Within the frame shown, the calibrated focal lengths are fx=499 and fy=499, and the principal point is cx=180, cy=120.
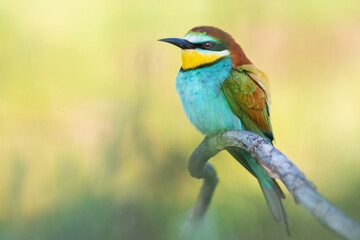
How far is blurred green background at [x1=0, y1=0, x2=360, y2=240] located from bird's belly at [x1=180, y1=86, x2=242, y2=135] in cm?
10

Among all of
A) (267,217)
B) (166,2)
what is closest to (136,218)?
(267,217)

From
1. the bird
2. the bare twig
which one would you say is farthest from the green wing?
the bare twig

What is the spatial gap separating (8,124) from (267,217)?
1276mm

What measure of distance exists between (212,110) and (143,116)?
0.94 ft

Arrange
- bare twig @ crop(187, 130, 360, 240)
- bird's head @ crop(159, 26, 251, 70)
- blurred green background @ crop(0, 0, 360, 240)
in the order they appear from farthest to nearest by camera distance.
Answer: bird's head @ crop(159, 26, 251, 70) < blurred green background @ crop(0, 0, 360, 240) < bare twig @ crop(187, 130, 360, 240)

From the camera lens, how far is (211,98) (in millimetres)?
1413

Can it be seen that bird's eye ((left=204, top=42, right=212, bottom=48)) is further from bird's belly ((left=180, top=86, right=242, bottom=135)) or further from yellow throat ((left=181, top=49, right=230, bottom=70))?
bird's belly ((left=180, top=86, right=242, bottom=135))

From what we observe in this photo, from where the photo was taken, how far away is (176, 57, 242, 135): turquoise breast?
1.40 meters

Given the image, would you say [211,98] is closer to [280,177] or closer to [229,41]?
[229,41]

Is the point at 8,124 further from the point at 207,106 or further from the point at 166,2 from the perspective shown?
the point at 166,2

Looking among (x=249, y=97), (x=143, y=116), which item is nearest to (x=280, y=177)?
(x=143, y=116)

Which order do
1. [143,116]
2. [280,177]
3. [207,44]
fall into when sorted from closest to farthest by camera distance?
[280,177] → [143,116] → [207,44]

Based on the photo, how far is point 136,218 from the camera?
100cm

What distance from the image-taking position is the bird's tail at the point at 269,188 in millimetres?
1116
